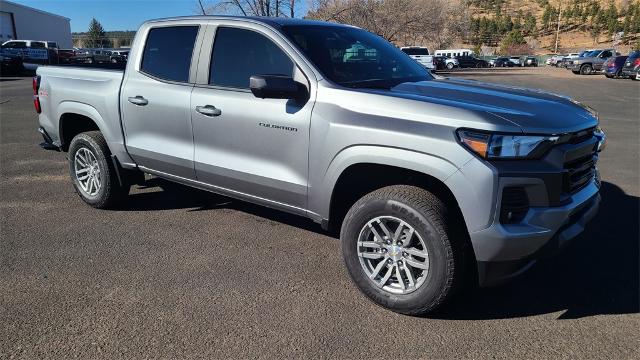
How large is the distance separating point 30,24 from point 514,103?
72.5 metres

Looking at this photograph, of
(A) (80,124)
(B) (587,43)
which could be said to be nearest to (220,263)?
(A) (80,124)

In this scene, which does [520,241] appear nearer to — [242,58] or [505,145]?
[505,145]

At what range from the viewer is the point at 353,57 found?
423 centimetres

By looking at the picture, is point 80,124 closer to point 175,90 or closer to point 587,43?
point 175,90

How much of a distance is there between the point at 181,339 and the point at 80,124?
12.1 ft

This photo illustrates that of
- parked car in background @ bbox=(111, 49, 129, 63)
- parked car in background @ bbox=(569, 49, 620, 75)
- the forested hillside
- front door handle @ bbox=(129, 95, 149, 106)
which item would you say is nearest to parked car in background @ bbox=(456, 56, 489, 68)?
parked car in background @ bbox=(569, 49, 620, 75)

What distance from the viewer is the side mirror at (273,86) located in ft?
11.4

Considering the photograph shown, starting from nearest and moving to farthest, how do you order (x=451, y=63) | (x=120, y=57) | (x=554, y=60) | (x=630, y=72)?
(x=120, y=57)
(x=630, y=72)
(x=451, y=63)
(x=554, y=60)

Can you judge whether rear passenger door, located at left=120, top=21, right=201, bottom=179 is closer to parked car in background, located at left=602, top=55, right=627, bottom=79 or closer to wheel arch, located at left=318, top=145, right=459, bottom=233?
wheel arch, located at left=318, top=145, right=459, bottom=233

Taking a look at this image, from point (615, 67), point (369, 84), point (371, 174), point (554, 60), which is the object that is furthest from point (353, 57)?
point (554, 60)

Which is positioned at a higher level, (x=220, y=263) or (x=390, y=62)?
(x=390, y=62)

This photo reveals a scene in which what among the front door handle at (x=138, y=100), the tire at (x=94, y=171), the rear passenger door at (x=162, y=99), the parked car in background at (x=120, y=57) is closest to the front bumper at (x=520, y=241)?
the rear passenger door at (x=162, y=99)

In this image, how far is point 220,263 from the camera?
13.5 ft

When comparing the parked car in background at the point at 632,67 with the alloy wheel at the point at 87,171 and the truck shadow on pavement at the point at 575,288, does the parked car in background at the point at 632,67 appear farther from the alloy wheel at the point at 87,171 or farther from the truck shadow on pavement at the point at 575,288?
the alloy wheel at the point at 87,171
